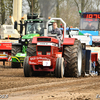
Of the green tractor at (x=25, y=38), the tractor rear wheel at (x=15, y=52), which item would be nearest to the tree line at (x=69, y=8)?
the green tractor at (x=25, y=38)

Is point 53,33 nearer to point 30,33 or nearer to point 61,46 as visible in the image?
point 61,46

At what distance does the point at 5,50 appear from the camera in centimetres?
1411

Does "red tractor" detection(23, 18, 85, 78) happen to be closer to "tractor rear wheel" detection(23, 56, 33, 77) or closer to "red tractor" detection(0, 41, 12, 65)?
"tractor rear wheel" detection(23, 56, 33, 77)

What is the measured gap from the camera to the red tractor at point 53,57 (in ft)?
27.6

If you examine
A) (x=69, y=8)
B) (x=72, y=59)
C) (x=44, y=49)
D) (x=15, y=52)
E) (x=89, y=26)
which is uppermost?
(x=69, y=8)

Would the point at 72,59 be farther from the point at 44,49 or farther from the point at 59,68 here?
the point at 44,49

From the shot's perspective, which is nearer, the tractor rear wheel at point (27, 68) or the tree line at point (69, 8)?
the tractor rear wheel at point (27, 68)

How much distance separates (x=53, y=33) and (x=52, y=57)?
1.22 metres

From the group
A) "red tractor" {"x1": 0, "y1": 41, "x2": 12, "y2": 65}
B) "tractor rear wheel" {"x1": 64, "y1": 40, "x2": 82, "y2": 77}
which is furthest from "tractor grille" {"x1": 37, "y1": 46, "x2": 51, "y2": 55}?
"red tractor" {"x1": 0, "y1": 41, "x2": 12, "y2": 65}

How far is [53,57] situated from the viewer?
8727 millimetres

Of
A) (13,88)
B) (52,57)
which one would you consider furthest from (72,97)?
(52,57)

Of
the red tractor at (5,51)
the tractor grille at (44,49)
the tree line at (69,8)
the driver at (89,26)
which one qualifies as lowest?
the red tractor at (5,51)

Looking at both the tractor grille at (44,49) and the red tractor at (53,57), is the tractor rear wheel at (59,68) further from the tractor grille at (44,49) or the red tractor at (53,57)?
the tractor grille at (44,49)

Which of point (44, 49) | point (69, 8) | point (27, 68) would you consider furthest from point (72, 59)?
point (69, 8)
